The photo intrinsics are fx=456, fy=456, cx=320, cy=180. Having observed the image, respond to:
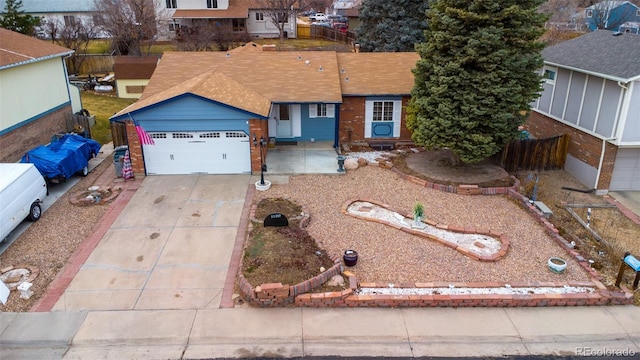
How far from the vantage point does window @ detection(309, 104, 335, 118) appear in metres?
20.5

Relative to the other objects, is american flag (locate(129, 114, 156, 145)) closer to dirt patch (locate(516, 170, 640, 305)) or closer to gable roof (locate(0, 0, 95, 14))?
dirt patch (locate(516, 170, 640, 305))

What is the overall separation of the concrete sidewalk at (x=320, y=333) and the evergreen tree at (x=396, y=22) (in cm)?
2400

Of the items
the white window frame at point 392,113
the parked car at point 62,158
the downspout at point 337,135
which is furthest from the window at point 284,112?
the parked car at point 62,158

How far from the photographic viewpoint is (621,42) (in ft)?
58.4

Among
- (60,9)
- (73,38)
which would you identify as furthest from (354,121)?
(60,9)

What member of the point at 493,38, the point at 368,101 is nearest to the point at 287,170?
the point at 368,101

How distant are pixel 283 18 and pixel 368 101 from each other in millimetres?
30260

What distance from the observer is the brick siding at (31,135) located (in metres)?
17.3

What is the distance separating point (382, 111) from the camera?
68.7 ft

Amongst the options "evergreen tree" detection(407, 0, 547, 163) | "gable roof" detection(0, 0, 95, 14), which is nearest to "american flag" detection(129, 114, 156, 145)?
"evergreen tree" detection(407, 0, 547, 163)

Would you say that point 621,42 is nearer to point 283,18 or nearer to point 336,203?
point 336,203

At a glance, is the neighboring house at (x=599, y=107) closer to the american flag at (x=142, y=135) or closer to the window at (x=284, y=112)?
the window at (x=284, y=112)

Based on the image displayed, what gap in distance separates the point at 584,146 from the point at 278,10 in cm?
3741

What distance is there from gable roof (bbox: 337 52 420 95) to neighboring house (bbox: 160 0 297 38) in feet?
89.3
